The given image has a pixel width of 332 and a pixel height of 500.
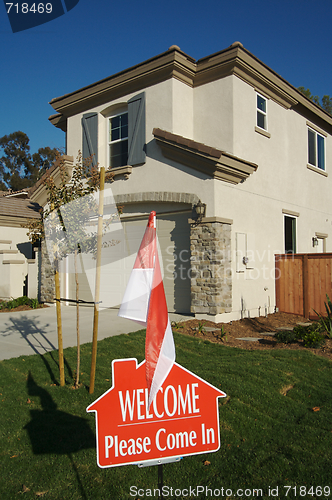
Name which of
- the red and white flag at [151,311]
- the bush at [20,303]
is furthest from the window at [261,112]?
the red and white flag at [151,311]

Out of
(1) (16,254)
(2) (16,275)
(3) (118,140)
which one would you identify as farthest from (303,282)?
(1) (16,254)

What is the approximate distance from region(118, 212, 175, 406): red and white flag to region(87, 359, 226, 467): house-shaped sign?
81 mm

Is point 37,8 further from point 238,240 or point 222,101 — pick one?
point 238,240

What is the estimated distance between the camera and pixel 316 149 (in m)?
15.7

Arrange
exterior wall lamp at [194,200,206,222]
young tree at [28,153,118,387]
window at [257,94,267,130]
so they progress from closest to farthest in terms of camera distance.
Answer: young tree at [28,153,118,387] < exterior wall lamp at [194,200,206,222] < window at [257,94,267,130]

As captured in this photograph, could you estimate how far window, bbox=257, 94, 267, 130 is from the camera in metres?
12.2

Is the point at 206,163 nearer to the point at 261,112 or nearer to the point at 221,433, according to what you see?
the point at 261,112

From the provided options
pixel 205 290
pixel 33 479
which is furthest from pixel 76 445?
pixel 205 290

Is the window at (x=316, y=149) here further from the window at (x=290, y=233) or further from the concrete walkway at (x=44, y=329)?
the concrete walkway at (x=44, y=329)

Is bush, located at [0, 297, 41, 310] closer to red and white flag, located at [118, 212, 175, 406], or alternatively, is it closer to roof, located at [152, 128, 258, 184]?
roof, located at [152, 128, 258, 184]

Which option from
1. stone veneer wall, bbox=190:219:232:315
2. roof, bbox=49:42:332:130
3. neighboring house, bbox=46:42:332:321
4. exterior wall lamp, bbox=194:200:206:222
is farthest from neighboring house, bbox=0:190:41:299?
exterior wall lamp, bbox=194:200:206:222

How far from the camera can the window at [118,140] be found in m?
12.7

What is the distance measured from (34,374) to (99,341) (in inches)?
80.8

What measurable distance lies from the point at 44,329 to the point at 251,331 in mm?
4996
